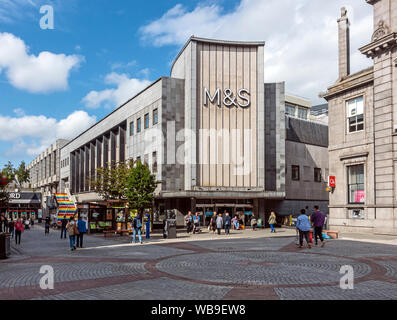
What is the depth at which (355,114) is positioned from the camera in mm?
29266

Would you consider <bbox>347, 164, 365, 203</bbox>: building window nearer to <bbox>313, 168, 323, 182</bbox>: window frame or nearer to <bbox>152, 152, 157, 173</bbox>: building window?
<bbox>313, 168, 323, 182</bbox>: window frame

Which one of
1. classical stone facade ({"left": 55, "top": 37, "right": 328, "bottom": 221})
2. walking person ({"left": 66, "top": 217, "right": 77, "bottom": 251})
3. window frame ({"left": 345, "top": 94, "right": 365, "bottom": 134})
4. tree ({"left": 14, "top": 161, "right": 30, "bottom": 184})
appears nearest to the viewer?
walking person ({"left": 66, "top": 217, "right": 77, "bottom": 251})

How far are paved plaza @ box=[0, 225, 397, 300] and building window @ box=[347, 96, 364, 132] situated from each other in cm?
1378

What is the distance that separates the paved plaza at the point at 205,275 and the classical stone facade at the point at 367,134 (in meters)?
9.97

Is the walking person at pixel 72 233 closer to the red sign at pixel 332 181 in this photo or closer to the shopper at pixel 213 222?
the shopper at pixel 213 222

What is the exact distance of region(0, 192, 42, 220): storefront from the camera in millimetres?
81875

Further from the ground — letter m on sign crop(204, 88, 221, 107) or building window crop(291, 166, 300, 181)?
letter m on sign crop(204, 88, 221, 107)

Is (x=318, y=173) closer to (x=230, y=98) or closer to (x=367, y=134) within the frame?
(x=230, y=98)

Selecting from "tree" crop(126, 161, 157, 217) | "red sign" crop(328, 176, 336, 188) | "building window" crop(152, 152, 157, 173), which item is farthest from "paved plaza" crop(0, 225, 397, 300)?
"building window" crop(152, 152, 157, 173)

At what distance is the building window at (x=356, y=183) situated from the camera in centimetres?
2822

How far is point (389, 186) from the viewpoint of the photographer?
25.5m

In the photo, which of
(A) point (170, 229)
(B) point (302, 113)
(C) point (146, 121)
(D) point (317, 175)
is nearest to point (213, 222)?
(A) point (170, 229)
